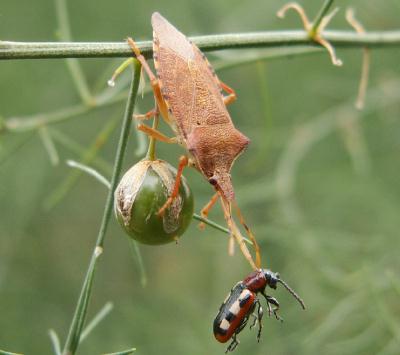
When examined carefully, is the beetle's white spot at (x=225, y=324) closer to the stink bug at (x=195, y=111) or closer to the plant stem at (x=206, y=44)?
the stink bug at (x=195, y=111)

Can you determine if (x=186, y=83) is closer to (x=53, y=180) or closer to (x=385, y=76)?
(x=385, y=76)

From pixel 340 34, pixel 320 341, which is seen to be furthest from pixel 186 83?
pixel 320 341

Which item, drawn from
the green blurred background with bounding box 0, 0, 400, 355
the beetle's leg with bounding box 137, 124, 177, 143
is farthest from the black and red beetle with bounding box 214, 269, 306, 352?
the green blurred background with bounding box 0, 0, 400, 355

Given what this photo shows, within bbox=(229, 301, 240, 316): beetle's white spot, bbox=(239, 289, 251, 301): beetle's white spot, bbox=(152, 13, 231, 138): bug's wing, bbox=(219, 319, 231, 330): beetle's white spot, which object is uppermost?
bbox=(152, 13, 231, 138): bug's wing

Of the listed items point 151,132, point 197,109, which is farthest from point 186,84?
point 151,132

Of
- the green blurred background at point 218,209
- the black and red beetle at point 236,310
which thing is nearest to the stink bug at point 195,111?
the black and red beetle at point 236,310

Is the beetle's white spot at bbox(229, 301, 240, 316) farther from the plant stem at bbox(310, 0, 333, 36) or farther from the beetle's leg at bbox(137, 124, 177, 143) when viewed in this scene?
the plant stem at bbox(310, 0, 333, 36)

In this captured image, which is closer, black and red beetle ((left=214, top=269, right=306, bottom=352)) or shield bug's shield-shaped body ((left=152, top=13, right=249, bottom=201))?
black and red beetle ((left=214, top=269, right=306, bottom=352))

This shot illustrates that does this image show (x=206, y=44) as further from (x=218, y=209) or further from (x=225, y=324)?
(x=218, y=209)
